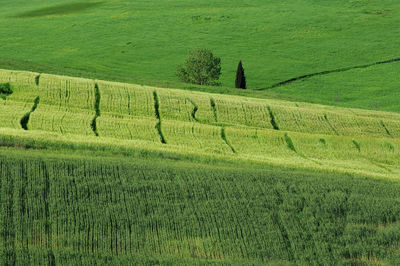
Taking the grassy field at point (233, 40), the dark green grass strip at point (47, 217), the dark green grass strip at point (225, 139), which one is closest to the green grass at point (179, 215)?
the dark green grass strip at point (47, 217)

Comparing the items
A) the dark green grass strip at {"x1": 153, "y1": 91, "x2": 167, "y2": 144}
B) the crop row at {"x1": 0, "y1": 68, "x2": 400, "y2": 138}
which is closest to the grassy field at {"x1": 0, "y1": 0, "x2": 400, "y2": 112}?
the crop row at {"x1": 0, "y1": 68, "x2": 400, "y2": 138}

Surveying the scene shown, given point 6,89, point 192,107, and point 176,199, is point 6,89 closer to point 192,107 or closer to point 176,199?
point 192,107

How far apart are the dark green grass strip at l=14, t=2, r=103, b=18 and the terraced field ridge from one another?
5223 cm

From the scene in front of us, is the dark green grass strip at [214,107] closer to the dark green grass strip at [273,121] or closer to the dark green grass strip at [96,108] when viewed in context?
the dark green grass strip at [273,121]

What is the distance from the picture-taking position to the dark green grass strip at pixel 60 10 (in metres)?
85.8

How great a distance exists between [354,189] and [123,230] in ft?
29.6

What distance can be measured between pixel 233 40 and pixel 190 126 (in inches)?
1746

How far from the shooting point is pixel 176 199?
20453 mm

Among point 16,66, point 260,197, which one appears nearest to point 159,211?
point 260,197

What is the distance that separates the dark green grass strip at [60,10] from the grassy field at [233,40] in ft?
0.47

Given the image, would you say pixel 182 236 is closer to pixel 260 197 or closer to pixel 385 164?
pixel 260 197

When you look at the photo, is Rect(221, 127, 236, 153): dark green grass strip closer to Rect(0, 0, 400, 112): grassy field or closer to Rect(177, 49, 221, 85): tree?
Rect(0, 0, 400, 112): grassy field

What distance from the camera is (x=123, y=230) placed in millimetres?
18594

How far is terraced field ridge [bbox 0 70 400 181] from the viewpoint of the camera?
26391 mm
